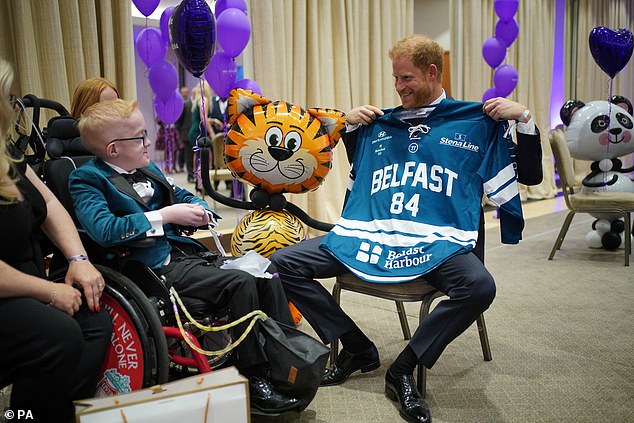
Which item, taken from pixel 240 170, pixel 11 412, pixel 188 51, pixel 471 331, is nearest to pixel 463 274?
pixel 471 331

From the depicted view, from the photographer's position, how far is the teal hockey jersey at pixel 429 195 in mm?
2016

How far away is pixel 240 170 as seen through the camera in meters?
2.50

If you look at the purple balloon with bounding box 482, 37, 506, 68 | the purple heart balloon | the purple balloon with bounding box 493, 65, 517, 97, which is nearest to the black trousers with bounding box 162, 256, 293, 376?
the purple heart balloon

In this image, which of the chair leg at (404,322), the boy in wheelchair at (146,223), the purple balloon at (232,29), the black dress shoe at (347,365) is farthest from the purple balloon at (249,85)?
the black dress shoe at (347,365)

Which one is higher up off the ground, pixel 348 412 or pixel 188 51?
pixel 188 51

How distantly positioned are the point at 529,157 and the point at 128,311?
4.58 ft

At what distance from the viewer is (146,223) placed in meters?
1.67

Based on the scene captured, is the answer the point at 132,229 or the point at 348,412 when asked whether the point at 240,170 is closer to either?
the point at 132,229

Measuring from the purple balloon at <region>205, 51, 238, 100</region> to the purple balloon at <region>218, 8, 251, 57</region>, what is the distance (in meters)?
0.14

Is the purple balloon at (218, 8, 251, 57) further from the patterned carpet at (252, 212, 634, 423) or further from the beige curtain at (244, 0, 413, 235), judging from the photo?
the patterned carpet at (252, 212, 634, 423)

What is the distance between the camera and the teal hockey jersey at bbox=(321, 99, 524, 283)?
202 cm

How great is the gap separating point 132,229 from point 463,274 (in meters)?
1.01

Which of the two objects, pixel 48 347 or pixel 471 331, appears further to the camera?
pixel 471 331

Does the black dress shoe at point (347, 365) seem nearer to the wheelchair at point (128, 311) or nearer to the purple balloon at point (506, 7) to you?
the wheelchair at point (128, 311)
